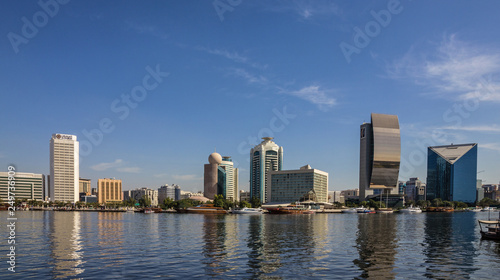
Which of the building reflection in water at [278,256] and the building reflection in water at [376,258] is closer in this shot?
the building reflection in water at [376,258]

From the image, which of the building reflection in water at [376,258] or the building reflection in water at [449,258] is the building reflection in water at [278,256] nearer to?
the building reflection in water at [376,258]

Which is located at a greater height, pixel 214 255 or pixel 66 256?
pixel 66 256

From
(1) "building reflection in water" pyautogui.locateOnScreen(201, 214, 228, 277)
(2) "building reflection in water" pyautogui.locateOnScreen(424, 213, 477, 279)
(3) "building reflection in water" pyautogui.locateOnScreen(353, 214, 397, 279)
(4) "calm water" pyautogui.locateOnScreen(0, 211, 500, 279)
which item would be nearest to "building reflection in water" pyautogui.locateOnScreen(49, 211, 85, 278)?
(4) "calm water" pyautogui.locateOnScreen(0, 211, 500, 279)

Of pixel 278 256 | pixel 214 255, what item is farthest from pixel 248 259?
pixel 214 255

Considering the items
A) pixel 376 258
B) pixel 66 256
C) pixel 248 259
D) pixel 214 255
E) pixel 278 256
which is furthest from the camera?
pixel 214 255

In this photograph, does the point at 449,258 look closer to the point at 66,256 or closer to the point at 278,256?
the point at 278,256

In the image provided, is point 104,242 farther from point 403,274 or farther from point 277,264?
point 403,274

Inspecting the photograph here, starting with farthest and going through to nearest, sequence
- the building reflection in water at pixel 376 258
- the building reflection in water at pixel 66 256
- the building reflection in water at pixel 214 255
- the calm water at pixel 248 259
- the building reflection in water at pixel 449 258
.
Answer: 1. the building reflection in water at pixel 449 258
2. the building reflection in water at pixel 214 255
3. the building reflection in water at pixel 376 258
4. the calm water at pixel 248 259
5. the building reflection in water at pixel 66 256

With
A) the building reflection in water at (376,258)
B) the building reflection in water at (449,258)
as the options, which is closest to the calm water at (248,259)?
the building reflection in water at (376,258)

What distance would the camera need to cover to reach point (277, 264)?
45.6 metres

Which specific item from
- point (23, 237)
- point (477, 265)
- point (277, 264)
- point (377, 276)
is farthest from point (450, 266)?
point (23, 237)

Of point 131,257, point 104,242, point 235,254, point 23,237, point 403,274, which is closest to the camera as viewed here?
point 403,274

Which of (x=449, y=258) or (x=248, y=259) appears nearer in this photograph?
(x=248, y=259)

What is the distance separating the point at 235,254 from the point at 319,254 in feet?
38.4
